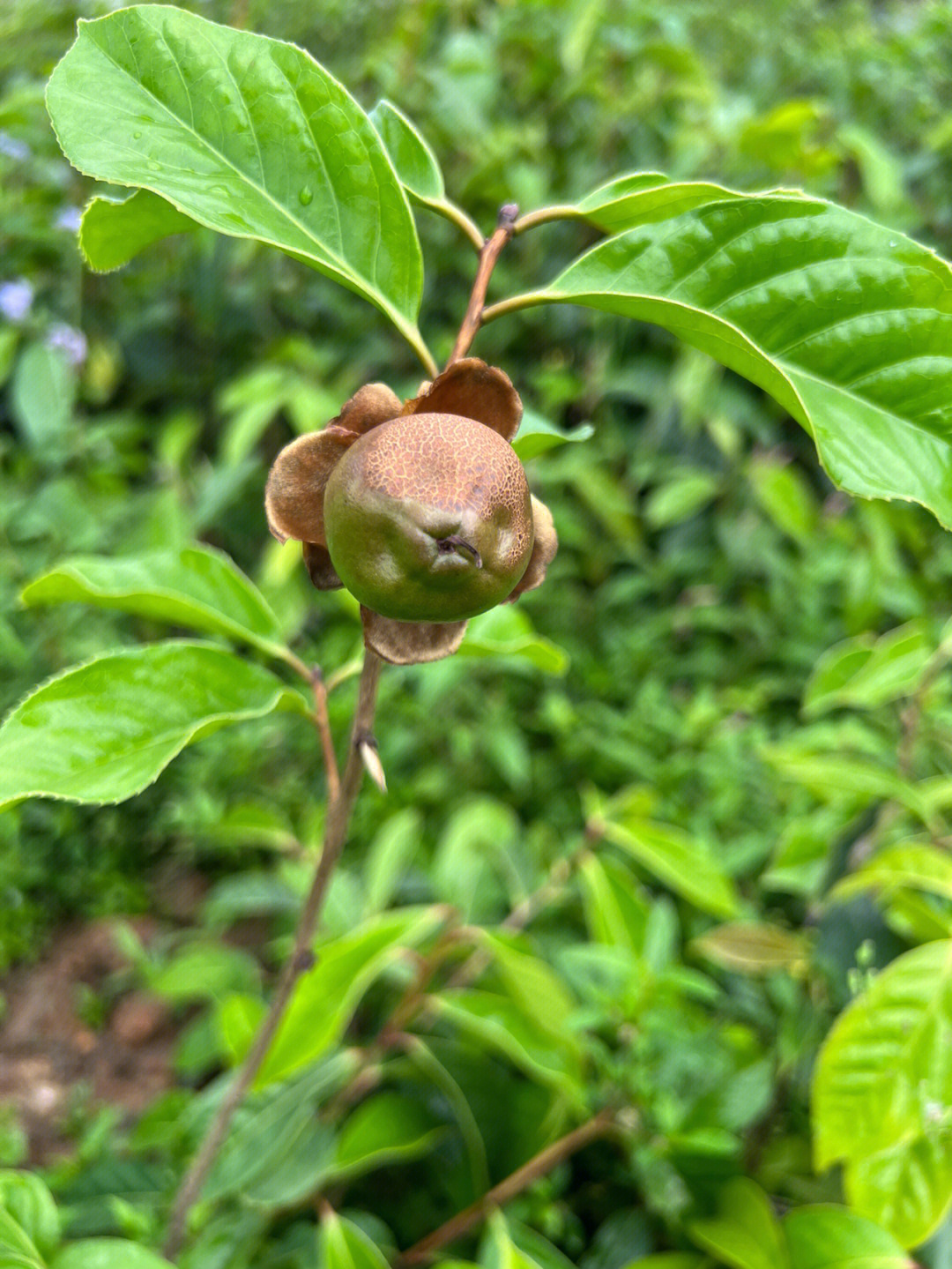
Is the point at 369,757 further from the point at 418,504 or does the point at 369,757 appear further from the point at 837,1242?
the point at 837,1242

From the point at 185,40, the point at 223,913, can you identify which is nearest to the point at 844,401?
the point at 185,40

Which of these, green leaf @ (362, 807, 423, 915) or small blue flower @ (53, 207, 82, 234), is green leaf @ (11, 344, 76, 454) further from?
green leaf @ (362, 807, 423, 915)

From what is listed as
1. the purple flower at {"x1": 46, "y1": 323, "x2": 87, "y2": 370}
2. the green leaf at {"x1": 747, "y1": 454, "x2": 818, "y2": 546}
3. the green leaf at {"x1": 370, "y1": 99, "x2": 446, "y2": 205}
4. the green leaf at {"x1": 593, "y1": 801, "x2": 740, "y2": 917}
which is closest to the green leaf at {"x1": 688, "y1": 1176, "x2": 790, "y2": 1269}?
the green leaf at {"x1": 593, "y1": 801, "x2": 740, "y2": 917}

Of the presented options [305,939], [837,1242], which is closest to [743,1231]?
[837,1242]

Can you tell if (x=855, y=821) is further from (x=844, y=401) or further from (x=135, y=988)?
(x=135, y=988)

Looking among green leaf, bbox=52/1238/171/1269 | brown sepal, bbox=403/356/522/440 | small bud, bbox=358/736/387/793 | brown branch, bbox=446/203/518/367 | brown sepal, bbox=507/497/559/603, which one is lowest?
green leaf, bbox=52/1238/171/1269

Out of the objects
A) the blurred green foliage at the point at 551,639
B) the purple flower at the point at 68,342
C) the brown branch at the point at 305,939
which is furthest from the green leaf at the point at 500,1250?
the purple flower at the point at 68,342
